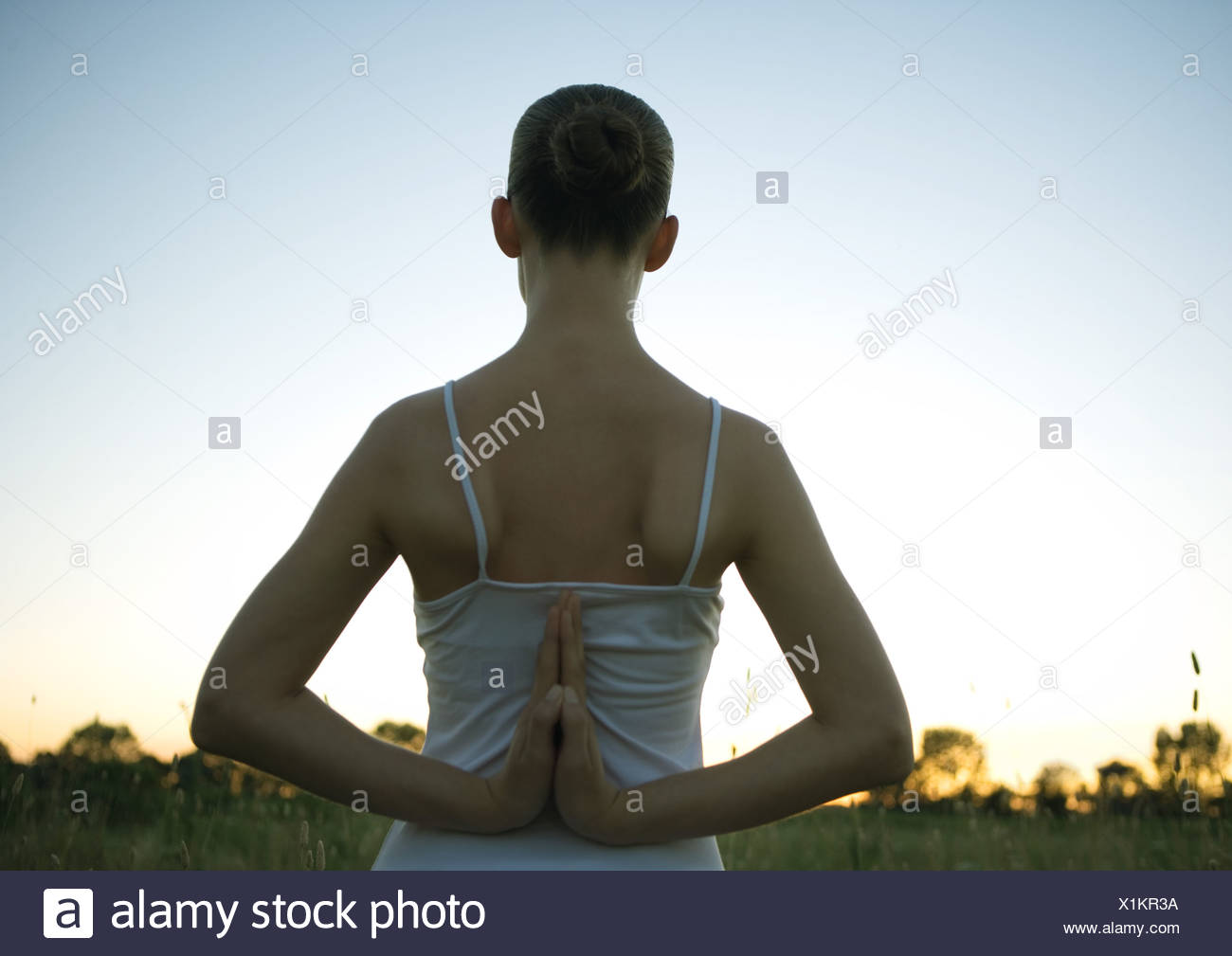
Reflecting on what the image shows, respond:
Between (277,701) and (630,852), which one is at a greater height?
(277,701)

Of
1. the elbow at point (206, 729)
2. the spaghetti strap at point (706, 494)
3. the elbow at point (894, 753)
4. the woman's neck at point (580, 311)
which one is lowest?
the elbow at point (894, 753)

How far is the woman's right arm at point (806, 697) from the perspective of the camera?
5.98ft

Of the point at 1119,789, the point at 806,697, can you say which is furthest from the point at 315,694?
the point at 1119,789

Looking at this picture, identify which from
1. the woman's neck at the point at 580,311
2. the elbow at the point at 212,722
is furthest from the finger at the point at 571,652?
the elbow at the point at 212,722

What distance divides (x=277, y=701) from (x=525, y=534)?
1.83ft

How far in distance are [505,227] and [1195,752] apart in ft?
12.9

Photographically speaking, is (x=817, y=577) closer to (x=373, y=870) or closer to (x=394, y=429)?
(x=394, y=429)

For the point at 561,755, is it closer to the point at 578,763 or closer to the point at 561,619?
the point at 578,763

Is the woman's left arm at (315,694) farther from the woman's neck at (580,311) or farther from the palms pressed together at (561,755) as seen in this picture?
the woman's neck at (580,311)

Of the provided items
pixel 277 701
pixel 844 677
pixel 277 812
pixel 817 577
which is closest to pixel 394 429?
pixel 277 701

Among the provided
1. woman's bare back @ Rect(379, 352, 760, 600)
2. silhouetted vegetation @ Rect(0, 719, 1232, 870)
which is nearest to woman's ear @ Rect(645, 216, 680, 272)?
woman's bare back @ Rect(379, 352, 760, 600)

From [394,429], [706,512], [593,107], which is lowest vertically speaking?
[706,512]

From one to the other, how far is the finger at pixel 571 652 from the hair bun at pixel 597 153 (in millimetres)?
840

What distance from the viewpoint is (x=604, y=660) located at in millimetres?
1891
